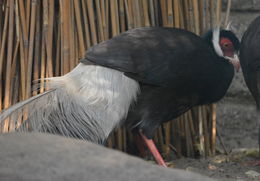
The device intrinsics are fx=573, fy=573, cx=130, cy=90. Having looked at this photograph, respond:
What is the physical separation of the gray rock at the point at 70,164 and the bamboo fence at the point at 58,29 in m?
1.41

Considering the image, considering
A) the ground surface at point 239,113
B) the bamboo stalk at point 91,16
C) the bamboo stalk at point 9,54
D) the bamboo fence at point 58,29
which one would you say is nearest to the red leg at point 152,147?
the bamboo fence at point 58,29

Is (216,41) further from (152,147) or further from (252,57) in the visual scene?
(152,147)

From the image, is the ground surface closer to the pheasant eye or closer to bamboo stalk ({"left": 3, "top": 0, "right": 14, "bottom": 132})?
the pheasant eye

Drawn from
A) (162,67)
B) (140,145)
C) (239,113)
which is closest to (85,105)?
(162,67)

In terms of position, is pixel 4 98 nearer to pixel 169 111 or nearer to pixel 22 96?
pixel 22 96

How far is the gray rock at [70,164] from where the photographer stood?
1.38 metres

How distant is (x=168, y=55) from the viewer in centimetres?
286

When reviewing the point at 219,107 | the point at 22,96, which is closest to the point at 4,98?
the point at 22,96

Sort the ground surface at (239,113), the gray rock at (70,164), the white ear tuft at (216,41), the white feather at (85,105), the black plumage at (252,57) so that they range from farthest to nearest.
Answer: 1. the ground surface at (239,113)
2. the white ear tuft at (216,41)
3. the black plumage at (252,57)
4. the white feather at (85,105)
5. the gray rock at (70,164)

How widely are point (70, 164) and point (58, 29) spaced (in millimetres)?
1650

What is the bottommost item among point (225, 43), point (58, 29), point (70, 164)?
point (70, 164)

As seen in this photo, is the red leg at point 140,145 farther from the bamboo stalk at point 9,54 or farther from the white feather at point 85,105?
the bamboo stalk at point 9,54

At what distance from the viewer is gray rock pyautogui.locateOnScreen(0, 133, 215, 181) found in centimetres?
138

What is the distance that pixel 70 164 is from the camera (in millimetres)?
1435
